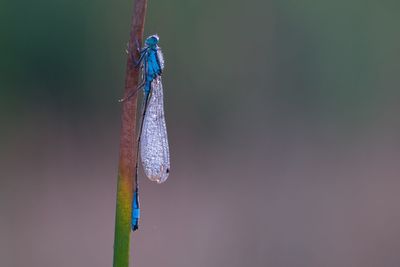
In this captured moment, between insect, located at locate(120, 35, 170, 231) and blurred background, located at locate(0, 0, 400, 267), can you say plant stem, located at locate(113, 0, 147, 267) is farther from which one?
blurred background, located at locate(0, 0, 400, 267)

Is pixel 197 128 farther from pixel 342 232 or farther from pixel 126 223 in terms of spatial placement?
pixel 126 223

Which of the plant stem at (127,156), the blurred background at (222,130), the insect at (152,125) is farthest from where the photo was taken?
the blurred background at (222,130)

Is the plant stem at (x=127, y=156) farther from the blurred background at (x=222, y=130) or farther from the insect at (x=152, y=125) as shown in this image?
the blurred background at (x=222, y=130)

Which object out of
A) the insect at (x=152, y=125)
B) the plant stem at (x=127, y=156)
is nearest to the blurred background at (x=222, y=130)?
the insect at (x=152, y=125)

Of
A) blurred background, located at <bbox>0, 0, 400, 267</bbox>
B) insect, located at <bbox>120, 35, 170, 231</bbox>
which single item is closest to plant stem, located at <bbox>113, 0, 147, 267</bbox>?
insect, located at <bbox>120, 35, 170, 231</bbox>

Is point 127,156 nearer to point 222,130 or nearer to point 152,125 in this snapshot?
point 152,125
